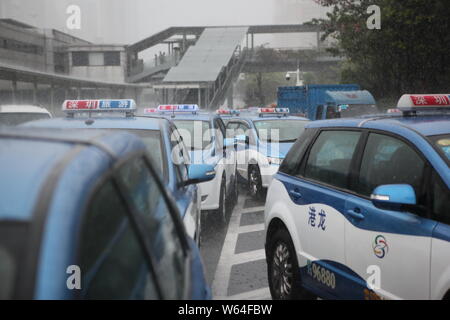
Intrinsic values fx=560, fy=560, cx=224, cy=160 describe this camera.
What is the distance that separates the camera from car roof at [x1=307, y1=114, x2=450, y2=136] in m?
3.53

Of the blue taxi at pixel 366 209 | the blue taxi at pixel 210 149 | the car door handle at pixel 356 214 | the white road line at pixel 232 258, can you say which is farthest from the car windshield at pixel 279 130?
the car door handle at pixel 356 214

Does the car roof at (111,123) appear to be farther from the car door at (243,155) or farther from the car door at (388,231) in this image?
the car door at (243,155)

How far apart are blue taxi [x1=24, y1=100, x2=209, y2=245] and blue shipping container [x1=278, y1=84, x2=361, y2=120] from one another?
2048 cm

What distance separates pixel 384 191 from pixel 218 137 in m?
6.59

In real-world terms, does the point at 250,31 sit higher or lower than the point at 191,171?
higher

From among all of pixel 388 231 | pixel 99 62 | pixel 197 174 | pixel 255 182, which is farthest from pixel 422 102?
pixel 99 62

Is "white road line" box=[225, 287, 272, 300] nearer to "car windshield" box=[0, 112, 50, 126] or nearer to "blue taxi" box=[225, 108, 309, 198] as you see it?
"blue taxi" box=[225, 108, 309, 198]

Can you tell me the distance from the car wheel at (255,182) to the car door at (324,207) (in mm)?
6215

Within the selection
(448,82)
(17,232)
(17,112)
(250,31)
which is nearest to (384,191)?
(17,232)

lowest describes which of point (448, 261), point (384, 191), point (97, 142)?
point (448, 261)

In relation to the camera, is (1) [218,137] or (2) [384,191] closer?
(2) [384,191]

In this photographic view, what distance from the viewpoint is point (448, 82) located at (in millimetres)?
20266
